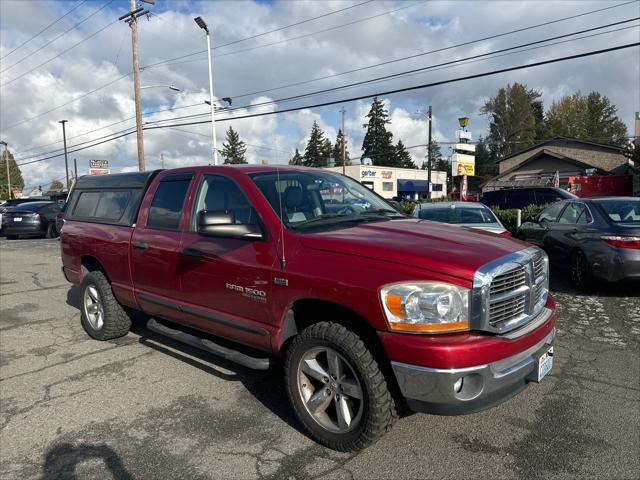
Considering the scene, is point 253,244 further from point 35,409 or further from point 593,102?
point 593,102

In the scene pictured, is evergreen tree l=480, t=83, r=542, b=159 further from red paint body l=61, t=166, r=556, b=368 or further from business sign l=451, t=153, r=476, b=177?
red paint body l=61, t=166, r=556, b=368

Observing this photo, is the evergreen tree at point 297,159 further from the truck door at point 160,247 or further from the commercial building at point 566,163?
the truck door at point 160,247

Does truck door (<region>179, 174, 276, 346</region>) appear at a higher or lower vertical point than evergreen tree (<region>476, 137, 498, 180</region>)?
lower

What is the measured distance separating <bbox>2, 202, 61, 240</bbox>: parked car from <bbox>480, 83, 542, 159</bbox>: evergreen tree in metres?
68.3

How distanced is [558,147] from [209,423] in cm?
4588

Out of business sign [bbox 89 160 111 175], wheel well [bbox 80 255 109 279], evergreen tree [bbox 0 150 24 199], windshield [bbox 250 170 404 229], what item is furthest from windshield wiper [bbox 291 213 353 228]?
evergreen tree [bbox 0 150 24 199]

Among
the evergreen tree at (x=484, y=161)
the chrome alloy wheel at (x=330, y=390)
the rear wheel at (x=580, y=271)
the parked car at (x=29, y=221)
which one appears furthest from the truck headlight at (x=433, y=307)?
the evergreen tree at (x=484, y=161)

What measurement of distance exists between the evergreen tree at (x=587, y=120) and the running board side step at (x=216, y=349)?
70.3 meters

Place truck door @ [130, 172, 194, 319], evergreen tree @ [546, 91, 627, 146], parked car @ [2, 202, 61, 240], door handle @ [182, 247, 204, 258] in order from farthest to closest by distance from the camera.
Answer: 1. evergreen tree @ [546, 91, 627, 146]
2. parked car @ [2, 202, 61, 240]
3. truck door @ [130, 172, 194, 319]
4. door handle @ [182, 247, 204, 258]

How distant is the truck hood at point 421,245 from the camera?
2.69 meters

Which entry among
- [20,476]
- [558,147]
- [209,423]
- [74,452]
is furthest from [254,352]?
[558,147]

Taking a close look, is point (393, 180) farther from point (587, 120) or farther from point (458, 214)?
point (458, 214)

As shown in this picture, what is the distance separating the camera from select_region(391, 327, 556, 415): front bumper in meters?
2.54

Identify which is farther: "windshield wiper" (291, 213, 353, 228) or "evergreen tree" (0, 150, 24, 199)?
"evergreen tree" (0, 150, 24, 199)
